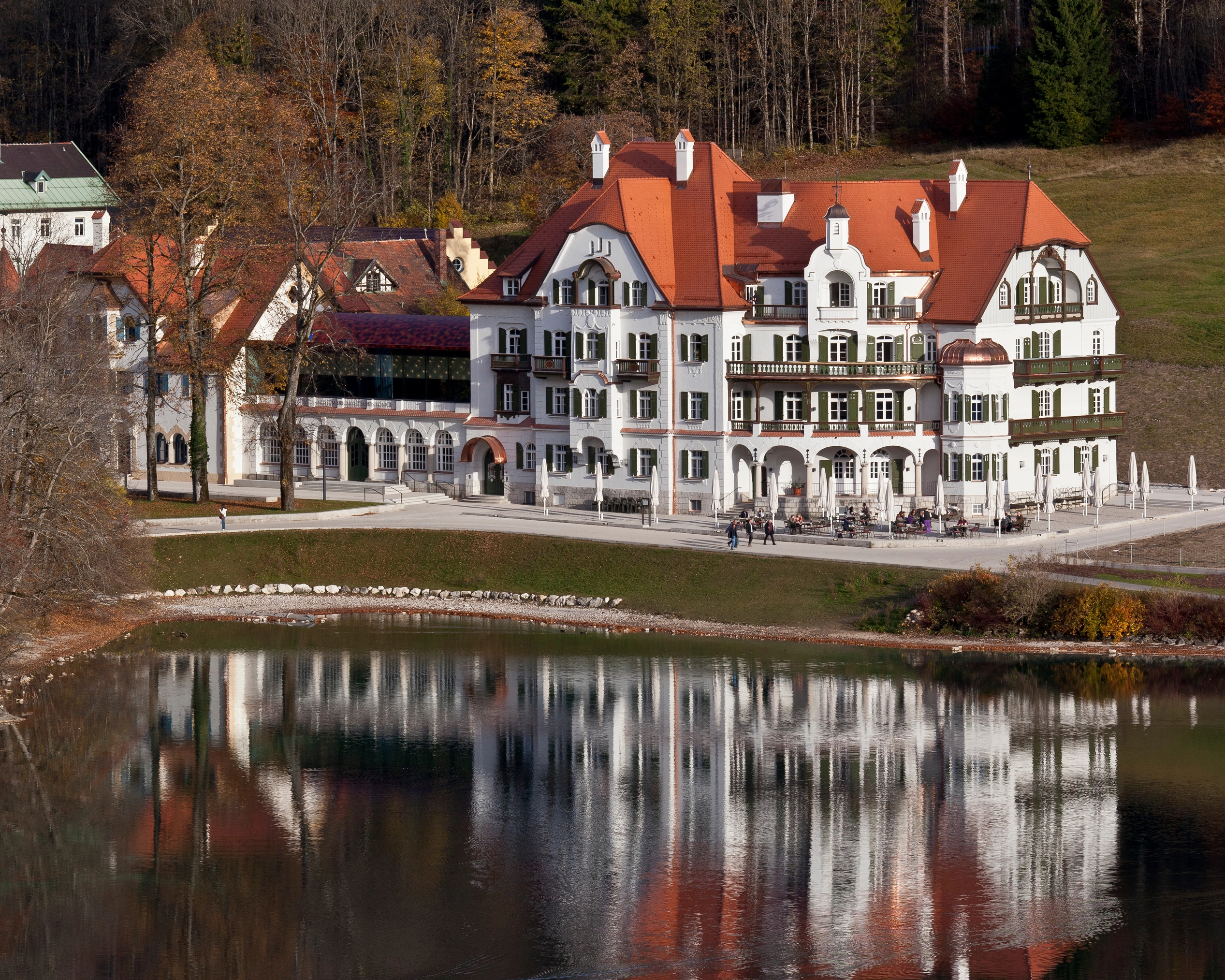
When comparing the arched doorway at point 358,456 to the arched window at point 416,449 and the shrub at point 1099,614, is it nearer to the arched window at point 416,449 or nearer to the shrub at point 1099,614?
the arched window at point 416,449

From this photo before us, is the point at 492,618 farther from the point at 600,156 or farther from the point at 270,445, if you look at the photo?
the point at 600,156

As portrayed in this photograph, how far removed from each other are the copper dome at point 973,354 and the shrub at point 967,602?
15.5m

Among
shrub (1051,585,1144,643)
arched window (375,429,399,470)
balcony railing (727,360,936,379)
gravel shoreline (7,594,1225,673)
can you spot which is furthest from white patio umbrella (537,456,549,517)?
shrub (1051,585,1144,643)

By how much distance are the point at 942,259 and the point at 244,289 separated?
32595mm

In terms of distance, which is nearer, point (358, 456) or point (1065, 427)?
point (1065, 427)

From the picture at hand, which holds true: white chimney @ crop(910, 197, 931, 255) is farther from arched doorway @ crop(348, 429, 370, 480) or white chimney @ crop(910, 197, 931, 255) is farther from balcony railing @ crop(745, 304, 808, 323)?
arched doorway @ crop(348, 429, 370, 480)

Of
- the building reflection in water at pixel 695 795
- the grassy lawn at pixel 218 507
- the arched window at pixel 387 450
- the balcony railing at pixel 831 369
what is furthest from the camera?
the arched window at pixel 387 450

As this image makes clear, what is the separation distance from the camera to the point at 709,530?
87438 mm

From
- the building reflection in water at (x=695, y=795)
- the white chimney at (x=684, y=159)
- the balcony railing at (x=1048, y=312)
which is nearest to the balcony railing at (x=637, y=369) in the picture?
→ the white chimney at (x=684, y=159)

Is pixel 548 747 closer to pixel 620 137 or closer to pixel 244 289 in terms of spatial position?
pixel 244 289

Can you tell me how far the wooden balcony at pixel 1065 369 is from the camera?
3578 inches

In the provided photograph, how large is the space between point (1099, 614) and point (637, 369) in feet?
86.4

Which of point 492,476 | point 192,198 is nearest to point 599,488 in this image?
point 492,476

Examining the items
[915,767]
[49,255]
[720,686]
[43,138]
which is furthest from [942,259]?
[43,138]
